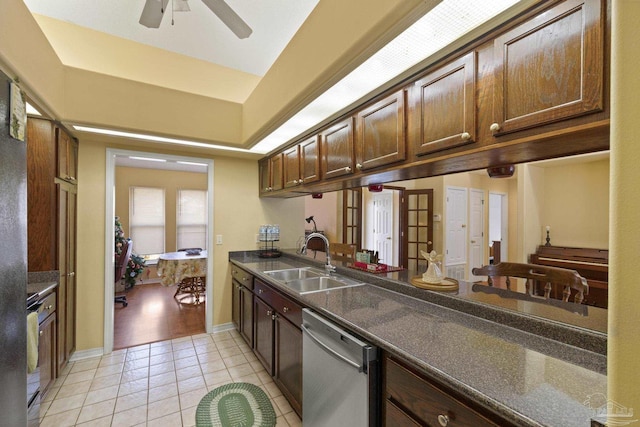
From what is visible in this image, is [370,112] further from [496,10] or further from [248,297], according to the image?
[248,297]

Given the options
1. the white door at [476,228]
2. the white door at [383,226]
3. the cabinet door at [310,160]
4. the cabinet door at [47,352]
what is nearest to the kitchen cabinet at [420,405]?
the cabinet door at [310,160]

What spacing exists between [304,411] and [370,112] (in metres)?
1.93

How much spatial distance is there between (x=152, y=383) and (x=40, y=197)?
1773 millimetres

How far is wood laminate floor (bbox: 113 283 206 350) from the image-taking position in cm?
326

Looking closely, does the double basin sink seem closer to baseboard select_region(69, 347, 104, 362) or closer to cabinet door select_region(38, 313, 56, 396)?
cabinet door select_region(38, 313, 56, 396)

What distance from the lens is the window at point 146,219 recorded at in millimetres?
5758

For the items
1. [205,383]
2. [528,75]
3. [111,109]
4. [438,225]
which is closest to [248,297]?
[205,383]

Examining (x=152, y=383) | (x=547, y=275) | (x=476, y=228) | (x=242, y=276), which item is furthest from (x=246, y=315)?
(x=476, y=228)

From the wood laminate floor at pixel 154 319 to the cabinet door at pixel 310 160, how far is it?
2.48m

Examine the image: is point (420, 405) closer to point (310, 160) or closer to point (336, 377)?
point (336, 377)

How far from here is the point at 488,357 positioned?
100 centimetres

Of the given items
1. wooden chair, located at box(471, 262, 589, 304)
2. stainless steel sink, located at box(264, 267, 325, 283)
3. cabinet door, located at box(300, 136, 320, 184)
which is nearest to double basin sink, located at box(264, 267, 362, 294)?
stainless steel sink, located at box(264, 267, 325, 283)

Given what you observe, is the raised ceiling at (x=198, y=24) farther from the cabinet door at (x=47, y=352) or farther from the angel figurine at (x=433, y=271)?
the cabinet door at (x=47, y=352)

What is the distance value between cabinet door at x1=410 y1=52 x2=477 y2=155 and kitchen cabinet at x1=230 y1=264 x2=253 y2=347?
6.96 feet
